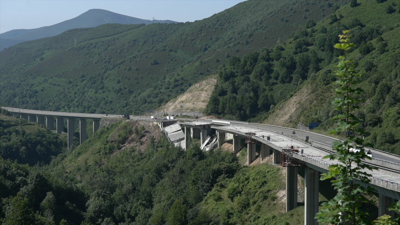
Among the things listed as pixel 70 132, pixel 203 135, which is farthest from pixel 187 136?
pixel 70 132

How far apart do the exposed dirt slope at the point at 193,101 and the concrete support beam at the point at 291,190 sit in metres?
57.9

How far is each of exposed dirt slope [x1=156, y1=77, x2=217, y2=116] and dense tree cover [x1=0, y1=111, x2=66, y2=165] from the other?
28709mm

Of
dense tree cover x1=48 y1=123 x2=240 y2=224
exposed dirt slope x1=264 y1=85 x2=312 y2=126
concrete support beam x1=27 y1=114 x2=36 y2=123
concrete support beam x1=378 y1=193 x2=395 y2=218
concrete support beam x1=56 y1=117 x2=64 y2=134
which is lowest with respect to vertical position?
dense tree cover x1=48 y1=123 x2=240 y2=224

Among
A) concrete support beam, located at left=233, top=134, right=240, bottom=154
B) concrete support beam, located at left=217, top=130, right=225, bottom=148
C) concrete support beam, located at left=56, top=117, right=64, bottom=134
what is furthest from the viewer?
concrete support beam, located at left=56, top=117, right=64, bottom=134

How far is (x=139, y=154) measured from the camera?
290 feet

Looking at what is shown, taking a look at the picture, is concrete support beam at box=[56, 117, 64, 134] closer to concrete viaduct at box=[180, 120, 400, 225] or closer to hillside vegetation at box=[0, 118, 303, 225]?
hillside vegetation at box=[0, 118, 303, 225]

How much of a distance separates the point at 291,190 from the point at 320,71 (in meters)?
49.5

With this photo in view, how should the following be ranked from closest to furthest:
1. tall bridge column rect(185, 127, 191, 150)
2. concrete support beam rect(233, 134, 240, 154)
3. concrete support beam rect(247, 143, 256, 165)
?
concrete support beam rect(247, 143, 256, 165) → concrete support beam rect(233, 134, 240, 154) → tall bridge column rect(185, 127, 191, 150)

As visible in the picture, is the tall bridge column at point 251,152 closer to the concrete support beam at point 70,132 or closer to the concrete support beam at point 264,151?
the concrete support beam at point 264,151

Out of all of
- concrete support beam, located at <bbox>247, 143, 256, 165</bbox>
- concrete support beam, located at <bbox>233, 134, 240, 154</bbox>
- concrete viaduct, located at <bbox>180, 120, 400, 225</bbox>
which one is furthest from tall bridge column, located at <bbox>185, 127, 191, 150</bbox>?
concrete support beam, located at <bbox>247, 143, 256, 165</bbox>

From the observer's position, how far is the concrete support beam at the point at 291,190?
4528cm

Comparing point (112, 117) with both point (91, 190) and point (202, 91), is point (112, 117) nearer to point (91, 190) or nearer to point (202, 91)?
point (202, 91)

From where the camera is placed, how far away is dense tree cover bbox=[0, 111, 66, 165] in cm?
11119

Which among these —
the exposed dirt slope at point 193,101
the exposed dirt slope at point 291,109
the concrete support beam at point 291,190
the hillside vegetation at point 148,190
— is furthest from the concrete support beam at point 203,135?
the concrete support beam at point 291,190
